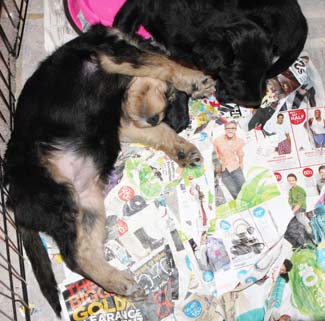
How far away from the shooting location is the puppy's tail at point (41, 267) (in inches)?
73.7

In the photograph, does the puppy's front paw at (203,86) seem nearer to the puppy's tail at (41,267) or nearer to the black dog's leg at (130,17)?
the black dog's leg at (130,17)

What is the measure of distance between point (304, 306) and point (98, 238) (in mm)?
827

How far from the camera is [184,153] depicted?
2152 millimetres

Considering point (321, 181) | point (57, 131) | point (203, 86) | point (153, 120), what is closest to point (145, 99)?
point (153, 120)

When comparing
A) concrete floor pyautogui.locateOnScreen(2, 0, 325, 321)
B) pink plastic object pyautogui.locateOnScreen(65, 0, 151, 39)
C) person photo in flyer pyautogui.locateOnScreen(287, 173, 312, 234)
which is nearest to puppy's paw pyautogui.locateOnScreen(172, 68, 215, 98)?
pink plastic object pyautogui.locateOnScreen(65, 0, 151, 39)

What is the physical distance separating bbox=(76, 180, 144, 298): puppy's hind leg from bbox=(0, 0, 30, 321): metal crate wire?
280 mm

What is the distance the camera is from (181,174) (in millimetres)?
2201

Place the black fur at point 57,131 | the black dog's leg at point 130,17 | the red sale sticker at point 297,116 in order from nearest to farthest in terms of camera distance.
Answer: the black fur at point 57,131
the black dog's leg at point 130,17
the red sale sticker at point 297,116

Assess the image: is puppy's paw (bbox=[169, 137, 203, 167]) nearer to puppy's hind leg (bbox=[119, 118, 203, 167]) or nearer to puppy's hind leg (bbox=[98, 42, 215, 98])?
puppy's hind leg (bbox=[119, 118, 203, 167])

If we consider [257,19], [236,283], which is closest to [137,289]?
[236,283]

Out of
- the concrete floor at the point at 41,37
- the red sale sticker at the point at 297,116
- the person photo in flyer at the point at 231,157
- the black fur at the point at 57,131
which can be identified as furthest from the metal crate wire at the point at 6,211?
the red sale sticker at the point at 297,116

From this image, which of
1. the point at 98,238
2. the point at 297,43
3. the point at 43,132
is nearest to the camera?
the point at 43,132

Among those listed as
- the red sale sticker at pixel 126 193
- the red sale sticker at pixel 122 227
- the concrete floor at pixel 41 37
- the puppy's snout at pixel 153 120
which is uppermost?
the concrete floor at pixel 41 37

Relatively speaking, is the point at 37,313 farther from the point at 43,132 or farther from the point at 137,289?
the point at 43,132
